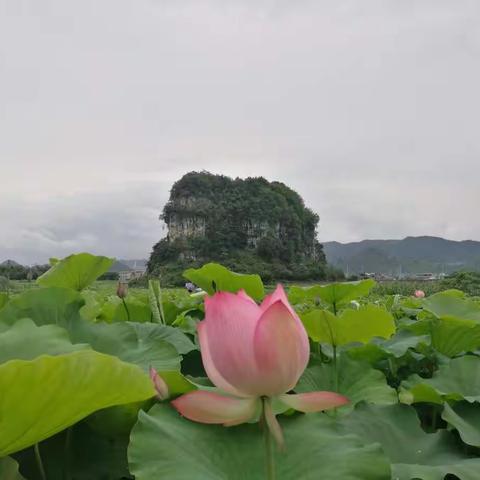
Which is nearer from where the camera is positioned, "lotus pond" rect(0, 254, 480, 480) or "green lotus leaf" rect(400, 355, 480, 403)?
"lotus pond" rect(0, 254, 480, 480)

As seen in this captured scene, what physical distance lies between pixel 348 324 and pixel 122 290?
0.42 metres

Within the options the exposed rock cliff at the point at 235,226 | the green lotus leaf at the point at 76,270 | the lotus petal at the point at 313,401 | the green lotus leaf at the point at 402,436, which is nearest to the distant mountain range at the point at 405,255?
the exposed rock cliff at the point at 235,226

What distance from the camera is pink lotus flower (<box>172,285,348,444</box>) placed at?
1.17 ft

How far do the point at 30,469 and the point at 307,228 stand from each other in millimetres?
54693

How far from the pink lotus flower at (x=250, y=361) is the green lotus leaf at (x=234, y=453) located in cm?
9

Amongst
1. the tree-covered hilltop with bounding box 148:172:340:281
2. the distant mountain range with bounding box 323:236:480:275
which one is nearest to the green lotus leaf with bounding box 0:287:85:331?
the tree-covered hilltop with bounding box 148:172:340:281

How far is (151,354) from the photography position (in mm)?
627

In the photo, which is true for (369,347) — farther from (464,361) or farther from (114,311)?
(114,311)

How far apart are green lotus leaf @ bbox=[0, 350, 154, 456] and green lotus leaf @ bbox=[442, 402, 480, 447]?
1.19ft

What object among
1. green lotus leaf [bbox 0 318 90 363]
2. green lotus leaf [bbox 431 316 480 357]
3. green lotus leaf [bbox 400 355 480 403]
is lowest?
green lotus leaf [bbox 400 355 480 403]

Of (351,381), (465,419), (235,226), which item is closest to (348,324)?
(351,381)

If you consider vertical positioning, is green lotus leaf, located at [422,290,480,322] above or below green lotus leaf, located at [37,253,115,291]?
below

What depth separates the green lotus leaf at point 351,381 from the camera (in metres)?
0.72

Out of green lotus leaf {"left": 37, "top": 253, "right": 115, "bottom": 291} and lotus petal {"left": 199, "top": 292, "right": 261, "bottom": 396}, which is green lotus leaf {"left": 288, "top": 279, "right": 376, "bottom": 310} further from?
lotus petal {"left": 199, "top": 292, "right": 261, "bottom": 396}
